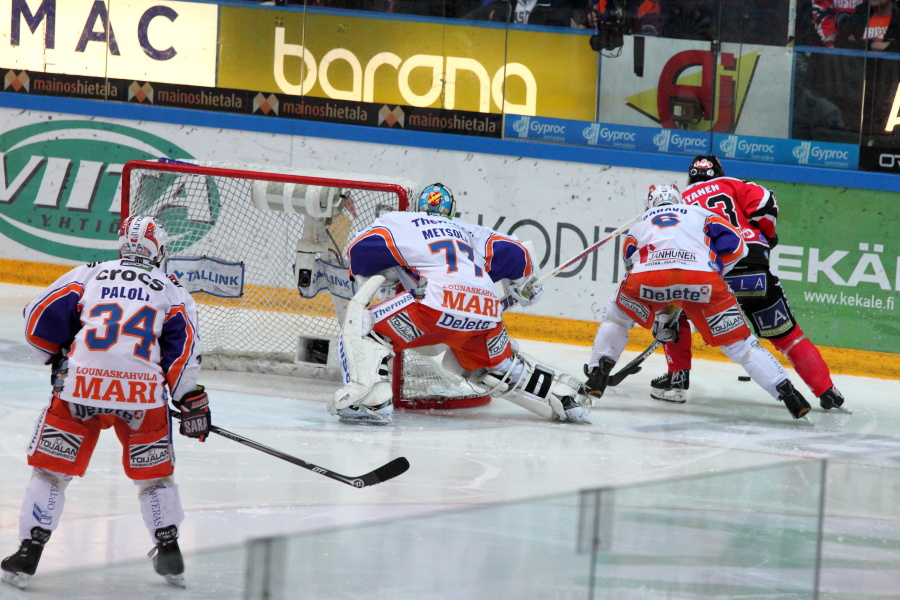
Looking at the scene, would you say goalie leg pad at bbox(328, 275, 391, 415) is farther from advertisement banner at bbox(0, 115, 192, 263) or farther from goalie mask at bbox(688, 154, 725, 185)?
advertisement banner at bbox(0, 115, 192, 263)

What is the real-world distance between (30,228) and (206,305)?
2.23 metres

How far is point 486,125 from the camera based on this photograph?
7918mm

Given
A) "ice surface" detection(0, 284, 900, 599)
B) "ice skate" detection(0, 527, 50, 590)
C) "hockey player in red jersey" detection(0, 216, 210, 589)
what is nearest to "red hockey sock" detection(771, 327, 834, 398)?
"ice surface" detection(0, 284, 900, 599)

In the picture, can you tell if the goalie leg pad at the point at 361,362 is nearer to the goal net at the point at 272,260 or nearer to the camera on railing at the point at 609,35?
the goal net at the point at 272,260

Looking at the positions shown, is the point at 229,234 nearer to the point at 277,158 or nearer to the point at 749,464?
the point at 277,158

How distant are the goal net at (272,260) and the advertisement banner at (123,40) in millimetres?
1865

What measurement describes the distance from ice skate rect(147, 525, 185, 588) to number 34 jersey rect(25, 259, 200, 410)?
0.33 meters

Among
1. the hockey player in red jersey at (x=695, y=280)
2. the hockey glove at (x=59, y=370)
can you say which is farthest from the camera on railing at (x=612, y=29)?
the hockey glove at (x=59, y=370)

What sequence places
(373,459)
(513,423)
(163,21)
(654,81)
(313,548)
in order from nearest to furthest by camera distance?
(313,548) → (373,459) → (513,423) → (654,81) → (163,21)

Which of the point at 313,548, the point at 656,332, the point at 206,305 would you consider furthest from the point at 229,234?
the point at 313,548

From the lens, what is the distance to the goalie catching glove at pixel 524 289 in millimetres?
5598

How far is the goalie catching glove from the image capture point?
560 cm

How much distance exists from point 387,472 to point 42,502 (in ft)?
3.48

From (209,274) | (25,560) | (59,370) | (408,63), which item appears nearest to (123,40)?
(408,63)
